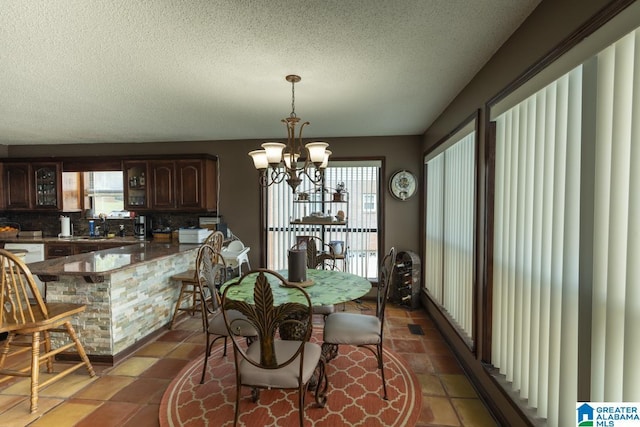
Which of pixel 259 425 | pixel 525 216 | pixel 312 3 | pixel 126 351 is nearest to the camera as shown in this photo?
pixel 312 3

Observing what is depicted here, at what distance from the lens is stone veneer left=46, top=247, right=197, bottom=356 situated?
268cm

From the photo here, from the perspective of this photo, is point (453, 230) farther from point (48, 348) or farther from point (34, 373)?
point (48, 348)

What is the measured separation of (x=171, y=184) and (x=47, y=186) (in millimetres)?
2208

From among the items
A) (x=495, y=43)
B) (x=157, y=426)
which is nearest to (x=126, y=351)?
(x=157, y=426)

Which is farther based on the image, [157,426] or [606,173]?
[157,426]

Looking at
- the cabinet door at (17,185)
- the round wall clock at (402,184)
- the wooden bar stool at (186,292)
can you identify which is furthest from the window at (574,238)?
the cabinet door at (17,185)

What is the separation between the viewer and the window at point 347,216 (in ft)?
15.2

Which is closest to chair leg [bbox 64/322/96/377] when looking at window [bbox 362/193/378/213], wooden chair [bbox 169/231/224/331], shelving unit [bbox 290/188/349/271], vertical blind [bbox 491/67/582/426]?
wooden chair [bbox 169/231/224/331]

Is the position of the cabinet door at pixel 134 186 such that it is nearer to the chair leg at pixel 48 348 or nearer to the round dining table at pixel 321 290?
the chair leg at pixel 48 348

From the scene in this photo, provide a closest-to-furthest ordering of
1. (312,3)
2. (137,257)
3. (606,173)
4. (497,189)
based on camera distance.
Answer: (606,173), (312,3), (497,189), (137,257)

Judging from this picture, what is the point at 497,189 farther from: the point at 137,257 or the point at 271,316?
the point at 137,257

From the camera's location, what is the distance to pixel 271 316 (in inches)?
65.2

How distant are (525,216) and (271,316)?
5.09ft

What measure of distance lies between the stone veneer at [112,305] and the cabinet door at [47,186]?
10.0ft
